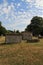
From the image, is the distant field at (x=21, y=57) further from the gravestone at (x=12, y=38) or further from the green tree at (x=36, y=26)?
the green tree at (x=36, y=26)

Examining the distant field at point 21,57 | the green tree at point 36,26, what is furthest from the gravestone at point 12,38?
the green tree at point 36,26

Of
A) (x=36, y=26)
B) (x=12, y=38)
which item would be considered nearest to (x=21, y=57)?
(x=12, y=38)

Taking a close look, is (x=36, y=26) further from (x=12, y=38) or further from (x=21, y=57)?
(x=21, y=57)

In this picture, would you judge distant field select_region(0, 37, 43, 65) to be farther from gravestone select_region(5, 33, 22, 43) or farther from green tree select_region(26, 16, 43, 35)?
green tree select_region(26, 16, 43, 35)

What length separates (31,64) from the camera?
20609mm

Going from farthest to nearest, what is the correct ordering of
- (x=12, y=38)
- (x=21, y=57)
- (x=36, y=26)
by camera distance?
(x=36, y=26)
(x=12, y=38)
(x=21, y=57)

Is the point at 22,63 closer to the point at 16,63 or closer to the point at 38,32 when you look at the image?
the point at 16,63

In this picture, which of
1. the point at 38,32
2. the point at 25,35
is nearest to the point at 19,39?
the point at 25,35

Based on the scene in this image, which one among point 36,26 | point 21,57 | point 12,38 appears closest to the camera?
Result: point 21,57

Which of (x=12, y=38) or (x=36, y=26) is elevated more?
(x=36, y=26)

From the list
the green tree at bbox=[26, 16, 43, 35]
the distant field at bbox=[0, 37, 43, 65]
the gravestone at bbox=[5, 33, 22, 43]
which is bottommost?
the distant field at bbox=[0, 37, 43, 65]

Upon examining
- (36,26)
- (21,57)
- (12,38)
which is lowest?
(21,57)

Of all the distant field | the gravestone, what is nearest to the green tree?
the gravestone

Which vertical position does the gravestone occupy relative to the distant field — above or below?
above
